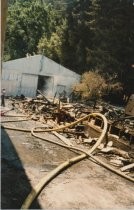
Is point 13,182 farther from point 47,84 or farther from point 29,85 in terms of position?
point 47,84

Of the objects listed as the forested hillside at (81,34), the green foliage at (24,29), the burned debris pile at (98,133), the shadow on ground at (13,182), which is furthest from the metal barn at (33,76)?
the shadow on ground at (13,182)

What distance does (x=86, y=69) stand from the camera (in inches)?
1975

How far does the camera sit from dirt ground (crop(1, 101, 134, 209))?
8.91m

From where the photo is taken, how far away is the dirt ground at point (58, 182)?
8.91 m

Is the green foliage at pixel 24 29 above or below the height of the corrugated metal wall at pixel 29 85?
above

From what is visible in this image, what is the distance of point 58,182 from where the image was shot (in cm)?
1032

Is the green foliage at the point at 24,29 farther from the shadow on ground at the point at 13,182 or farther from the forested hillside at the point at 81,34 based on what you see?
the shadow on ground at the point at 13,182

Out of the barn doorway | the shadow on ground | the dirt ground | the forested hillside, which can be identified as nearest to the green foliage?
the forested hillside

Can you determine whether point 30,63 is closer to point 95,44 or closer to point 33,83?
point 33,83

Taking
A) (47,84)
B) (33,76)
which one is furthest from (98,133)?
(47,84)

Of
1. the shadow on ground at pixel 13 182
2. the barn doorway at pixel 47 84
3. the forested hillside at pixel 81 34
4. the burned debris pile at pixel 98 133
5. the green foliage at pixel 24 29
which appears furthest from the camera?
the green foliage at pixel 24 29

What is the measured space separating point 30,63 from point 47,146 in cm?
2771

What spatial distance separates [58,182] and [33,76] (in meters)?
32.6

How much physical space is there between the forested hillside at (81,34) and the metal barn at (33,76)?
14.1 feet
